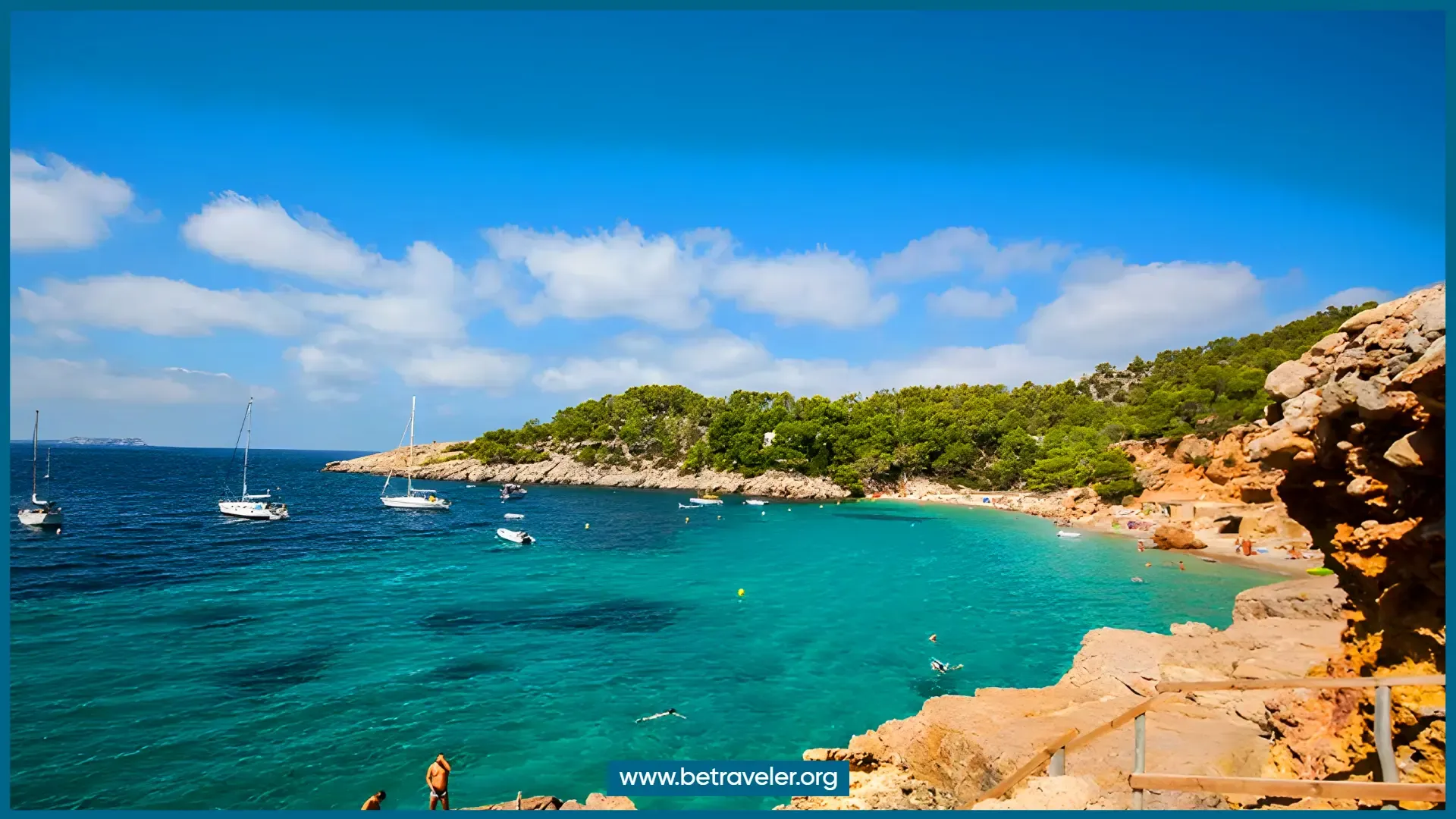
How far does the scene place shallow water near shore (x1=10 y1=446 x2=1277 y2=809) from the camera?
42.4ft

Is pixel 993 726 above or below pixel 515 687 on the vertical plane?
above

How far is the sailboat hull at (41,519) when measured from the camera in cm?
3962

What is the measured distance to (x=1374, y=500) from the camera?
23.4 feet

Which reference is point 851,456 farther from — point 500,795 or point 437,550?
point 500,795

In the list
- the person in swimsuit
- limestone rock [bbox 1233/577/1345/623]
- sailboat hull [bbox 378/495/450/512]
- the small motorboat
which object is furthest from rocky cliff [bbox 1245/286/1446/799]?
sailboat hull [bbox 378/495/450/512]

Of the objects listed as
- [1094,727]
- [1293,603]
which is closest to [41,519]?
[1094,727]

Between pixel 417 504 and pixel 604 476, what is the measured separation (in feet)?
116

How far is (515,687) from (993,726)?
468 inches

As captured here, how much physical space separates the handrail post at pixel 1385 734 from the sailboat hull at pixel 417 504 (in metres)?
61.6

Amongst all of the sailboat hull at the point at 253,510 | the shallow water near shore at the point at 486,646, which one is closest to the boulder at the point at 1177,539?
the shallow water near shore at the point at 486,646

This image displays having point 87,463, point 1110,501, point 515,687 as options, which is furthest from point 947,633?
point 87,463

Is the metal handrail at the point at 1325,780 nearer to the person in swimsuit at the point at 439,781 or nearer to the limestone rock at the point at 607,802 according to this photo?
the limestone rock at the point at 607,802

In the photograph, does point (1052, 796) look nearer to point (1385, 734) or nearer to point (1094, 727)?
point (1385, 734)

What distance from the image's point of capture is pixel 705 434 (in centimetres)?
9462
